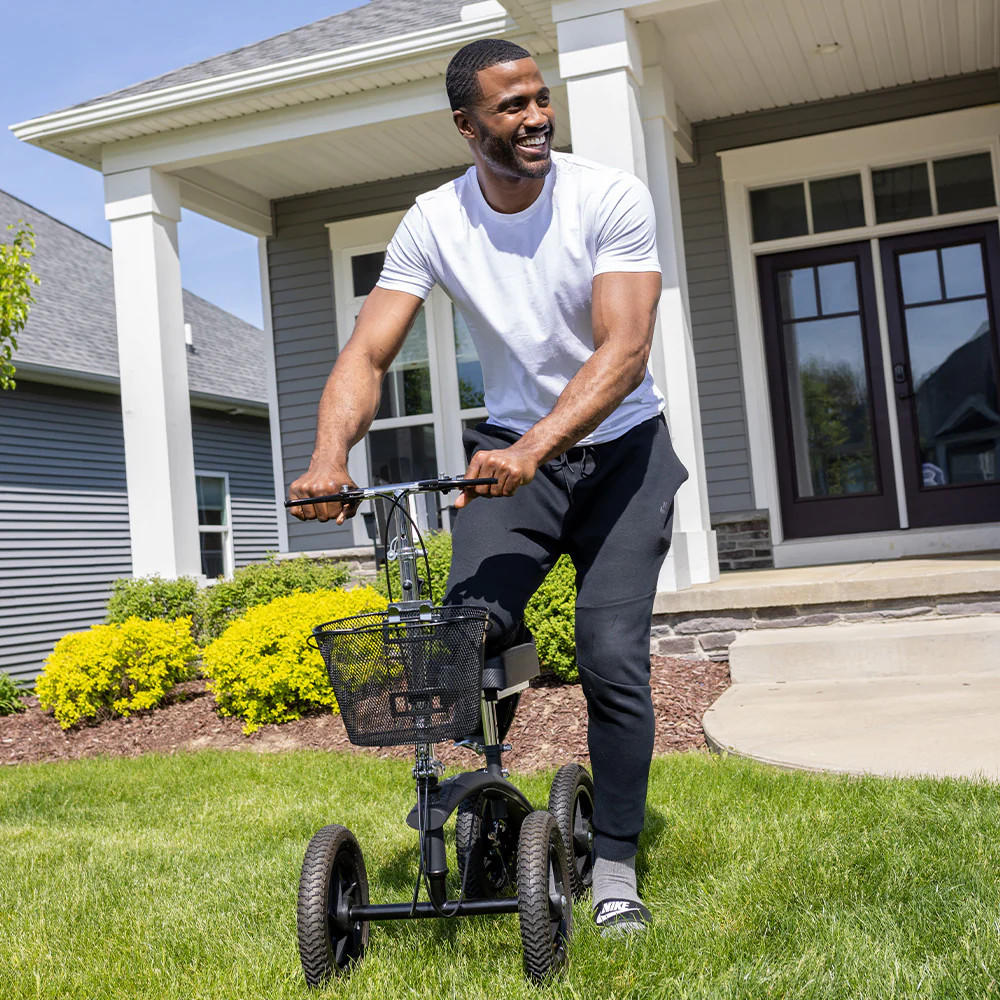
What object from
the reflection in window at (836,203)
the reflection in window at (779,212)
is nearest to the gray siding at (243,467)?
the reflection in window at (779,212)

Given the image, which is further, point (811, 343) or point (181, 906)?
point (811, 343)

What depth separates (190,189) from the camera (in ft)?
30.0

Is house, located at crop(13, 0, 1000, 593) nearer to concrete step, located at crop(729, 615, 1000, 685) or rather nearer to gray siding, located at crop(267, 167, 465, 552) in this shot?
gray siding, located at crop(267, 167, 465, 552)

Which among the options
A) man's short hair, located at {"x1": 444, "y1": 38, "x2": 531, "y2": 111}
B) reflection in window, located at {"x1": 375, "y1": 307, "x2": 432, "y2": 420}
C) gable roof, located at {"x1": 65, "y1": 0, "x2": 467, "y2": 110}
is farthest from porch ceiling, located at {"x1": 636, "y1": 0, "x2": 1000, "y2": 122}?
man's short hair, located at {"x1": 444, "y1": 38, "x2": 531, "y2": 111}

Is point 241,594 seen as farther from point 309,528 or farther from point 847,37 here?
point 847,37

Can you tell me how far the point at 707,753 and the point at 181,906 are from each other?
2155 millimetres

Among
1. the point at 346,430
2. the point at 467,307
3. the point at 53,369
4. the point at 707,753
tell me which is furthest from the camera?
the point at 53,369

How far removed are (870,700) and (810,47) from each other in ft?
15.4

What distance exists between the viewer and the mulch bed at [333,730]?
500 cm

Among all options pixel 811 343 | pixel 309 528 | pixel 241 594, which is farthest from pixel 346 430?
pixel 309 528

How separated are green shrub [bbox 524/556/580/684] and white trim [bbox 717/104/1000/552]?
315 centimetres

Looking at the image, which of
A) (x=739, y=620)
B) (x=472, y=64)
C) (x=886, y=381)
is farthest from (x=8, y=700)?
(x=472, y=64)

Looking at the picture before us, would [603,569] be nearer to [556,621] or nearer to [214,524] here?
[556,621]

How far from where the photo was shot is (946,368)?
27.5 feet
